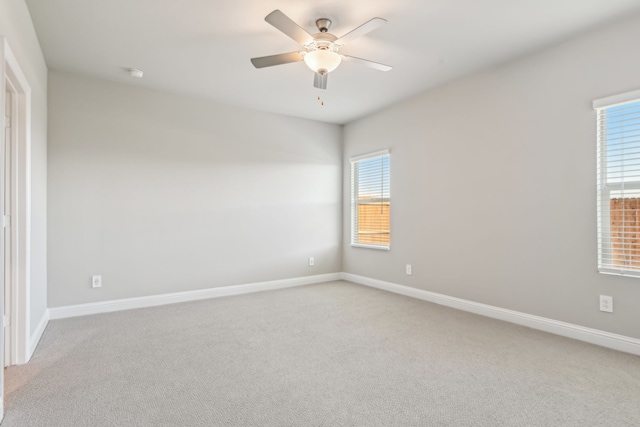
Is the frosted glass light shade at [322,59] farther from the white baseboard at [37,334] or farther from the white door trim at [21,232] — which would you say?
the white baseboard at [37,334]

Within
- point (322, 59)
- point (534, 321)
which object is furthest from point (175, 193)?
point (534, 321)

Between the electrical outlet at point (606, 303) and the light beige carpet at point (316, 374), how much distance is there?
0.34 m

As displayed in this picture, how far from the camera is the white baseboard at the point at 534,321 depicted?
2621 millimetres

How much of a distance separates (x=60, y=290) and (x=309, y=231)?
3077mm

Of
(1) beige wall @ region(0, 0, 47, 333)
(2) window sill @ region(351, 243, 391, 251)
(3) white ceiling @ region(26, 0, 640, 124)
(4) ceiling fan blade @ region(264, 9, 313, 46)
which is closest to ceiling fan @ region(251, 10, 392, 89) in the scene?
(4) ceiling fan blade @ region(264, 9, 313, 46)

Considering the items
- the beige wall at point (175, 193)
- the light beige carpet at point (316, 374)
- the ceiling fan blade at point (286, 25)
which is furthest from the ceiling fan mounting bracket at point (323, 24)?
the light beige carpet at point (316, 374)

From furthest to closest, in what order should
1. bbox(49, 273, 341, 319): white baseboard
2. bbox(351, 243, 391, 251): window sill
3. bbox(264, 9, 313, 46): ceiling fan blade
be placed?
1. bbox(351, 243, 391, 251): window sill
2. bbox(49, 273, 341, 319): white baseboard
3. bbox(264, 9, 313, 46): ceiling fan blade

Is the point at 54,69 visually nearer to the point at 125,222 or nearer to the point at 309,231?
the point at 125,222

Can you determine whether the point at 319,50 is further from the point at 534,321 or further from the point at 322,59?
the point at 534,321

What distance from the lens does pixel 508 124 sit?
3.36 metres

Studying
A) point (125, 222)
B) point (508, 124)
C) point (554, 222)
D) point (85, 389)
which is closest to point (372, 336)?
point (554, 222)

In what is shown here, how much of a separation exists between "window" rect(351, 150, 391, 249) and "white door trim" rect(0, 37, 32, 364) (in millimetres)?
3784

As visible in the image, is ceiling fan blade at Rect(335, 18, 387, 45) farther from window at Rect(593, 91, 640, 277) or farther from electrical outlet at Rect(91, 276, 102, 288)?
electrical outlet at Rect(91, 276, 102, 288)

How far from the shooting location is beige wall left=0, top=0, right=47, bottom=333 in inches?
88.6
